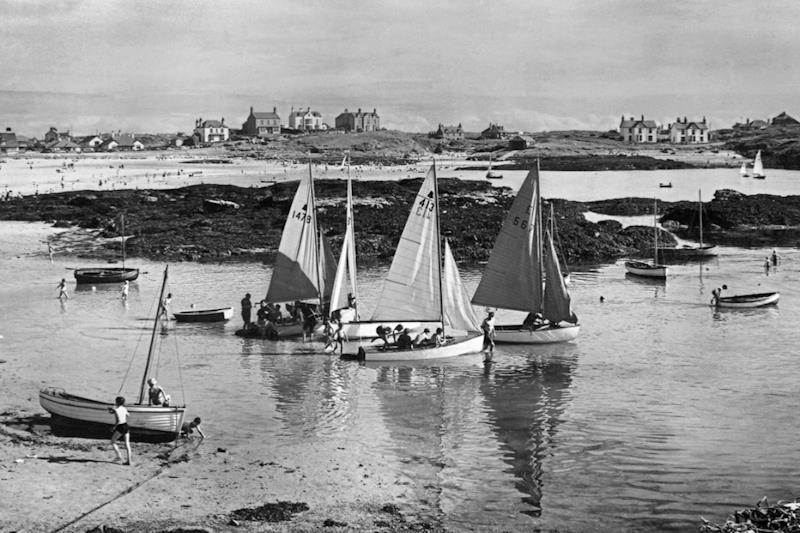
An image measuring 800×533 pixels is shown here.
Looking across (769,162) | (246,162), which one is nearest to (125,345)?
(246,162)

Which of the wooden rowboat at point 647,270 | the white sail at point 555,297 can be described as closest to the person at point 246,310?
the white sail at point 555,297

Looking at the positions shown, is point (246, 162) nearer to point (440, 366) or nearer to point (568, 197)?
point (568, 197)

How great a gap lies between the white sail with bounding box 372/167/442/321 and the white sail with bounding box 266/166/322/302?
17.3 ft

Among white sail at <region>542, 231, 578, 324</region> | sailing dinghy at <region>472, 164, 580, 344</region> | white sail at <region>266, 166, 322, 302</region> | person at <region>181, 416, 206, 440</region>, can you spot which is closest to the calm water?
person at <region>181, 416, 206, 440</region>

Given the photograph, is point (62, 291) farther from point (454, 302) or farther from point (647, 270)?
point (647, 270)

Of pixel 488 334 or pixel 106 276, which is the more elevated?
pixel 106 276

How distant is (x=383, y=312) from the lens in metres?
35.5

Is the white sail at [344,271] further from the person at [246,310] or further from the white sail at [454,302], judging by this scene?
the white sail at [454,302]

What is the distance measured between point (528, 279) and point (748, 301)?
14.6 meters

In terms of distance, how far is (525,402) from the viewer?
29.3 meters

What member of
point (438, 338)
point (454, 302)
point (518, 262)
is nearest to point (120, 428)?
point (438, 338)

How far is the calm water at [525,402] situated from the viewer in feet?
68.8

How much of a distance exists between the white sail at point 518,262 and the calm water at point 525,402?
2.21 meters

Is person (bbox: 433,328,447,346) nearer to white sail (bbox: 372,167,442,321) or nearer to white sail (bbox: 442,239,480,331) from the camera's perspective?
white sail (bbox: 372,167,442,321)
